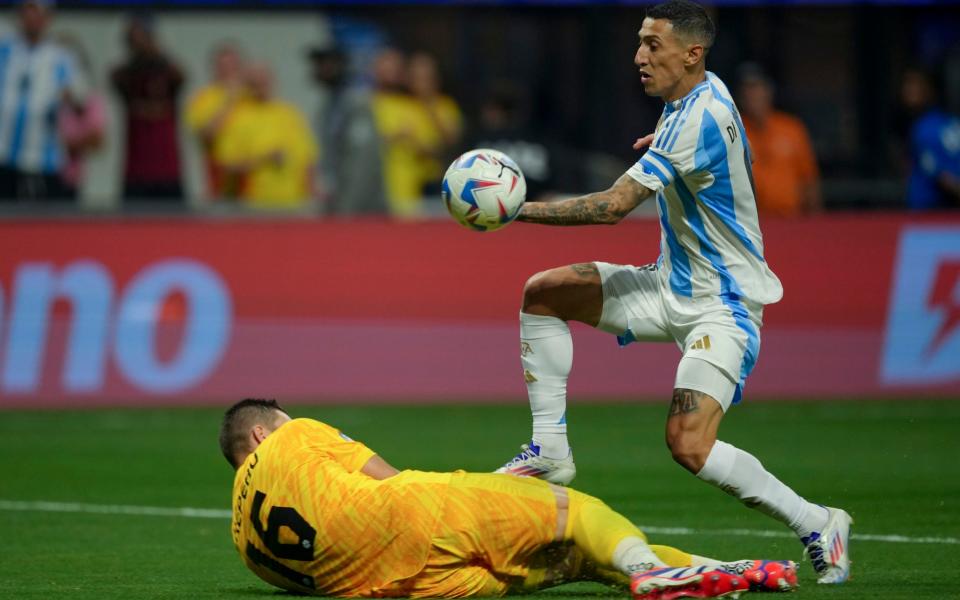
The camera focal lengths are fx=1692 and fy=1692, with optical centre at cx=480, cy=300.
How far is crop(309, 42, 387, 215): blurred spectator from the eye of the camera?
17062mm

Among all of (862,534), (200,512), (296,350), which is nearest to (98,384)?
(296,350)

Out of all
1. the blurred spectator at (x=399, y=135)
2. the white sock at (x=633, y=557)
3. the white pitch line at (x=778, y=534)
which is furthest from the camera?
the blurred spectator at (x=399, y=135)

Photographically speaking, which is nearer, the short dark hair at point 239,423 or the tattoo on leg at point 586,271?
the short dark hair at point 239,423

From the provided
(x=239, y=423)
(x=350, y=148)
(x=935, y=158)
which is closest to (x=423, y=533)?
(x=239, y=423)

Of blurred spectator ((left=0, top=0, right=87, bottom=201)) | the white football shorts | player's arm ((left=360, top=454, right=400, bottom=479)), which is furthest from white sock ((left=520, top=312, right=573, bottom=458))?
blurred spectator ((left=0, top=0, right=87, bottom=201))

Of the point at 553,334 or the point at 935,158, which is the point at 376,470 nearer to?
the point at 553,334

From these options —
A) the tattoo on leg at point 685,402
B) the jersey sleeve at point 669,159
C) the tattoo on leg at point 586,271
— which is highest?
the jersey sleeve at point 669,159

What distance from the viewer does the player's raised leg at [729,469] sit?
288 inches

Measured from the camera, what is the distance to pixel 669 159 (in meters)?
7.45

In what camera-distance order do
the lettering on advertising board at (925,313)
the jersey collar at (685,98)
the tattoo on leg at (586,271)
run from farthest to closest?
the lettering on advertising board at (925,313) < the tattoo on leg at (586,271) < the jersey collar at (685,98)

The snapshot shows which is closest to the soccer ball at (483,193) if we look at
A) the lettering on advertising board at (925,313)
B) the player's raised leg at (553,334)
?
the player's raised leg at (553,334)

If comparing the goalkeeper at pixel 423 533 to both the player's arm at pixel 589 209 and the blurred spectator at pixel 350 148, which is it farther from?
the blurred spectator at pixel 350 148

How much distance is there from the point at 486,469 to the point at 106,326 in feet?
16.9

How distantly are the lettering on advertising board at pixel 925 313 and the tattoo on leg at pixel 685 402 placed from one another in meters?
8.74
